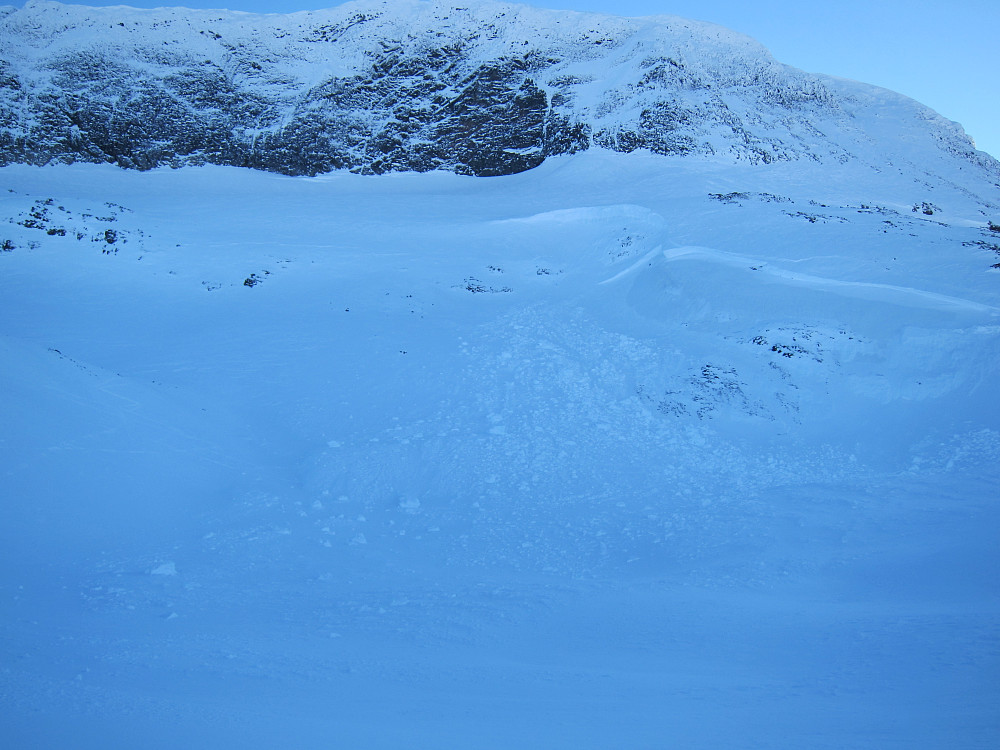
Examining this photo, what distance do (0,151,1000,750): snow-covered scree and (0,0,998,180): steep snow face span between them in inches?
482

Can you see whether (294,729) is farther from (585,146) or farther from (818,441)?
(585,146)

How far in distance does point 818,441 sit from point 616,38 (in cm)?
3445

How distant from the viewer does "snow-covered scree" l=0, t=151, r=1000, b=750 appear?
16.8 feet

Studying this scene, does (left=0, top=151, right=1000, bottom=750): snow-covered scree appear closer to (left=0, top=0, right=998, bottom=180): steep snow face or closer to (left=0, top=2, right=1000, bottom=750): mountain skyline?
(left=0, top=2, right=1000, bottom=750): mountain skyline

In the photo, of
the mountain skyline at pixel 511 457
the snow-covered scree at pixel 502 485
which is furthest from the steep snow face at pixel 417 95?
the snow-covered scree at pixel 502 485

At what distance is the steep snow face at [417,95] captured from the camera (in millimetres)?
30641

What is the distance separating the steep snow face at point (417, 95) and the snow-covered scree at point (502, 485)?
40.1ft

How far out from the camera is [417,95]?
3566 cm

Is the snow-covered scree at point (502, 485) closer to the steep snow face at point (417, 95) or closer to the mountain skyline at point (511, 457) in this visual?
the mountain skyline at point (511, 457)

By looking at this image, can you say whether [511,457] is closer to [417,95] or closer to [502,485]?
[502,485]

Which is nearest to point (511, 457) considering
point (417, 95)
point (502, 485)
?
point (502, 485)

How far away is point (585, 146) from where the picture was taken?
104 ft

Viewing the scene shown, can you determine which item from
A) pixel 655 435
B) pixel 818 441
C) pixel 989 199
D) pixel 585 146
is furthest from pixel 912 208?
pixel 655 435

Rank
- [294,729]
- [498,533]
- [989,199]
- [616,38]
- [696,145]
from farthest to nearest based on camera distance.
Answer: [616,38], [696,145], [989,199], [498,533], [294,729]
